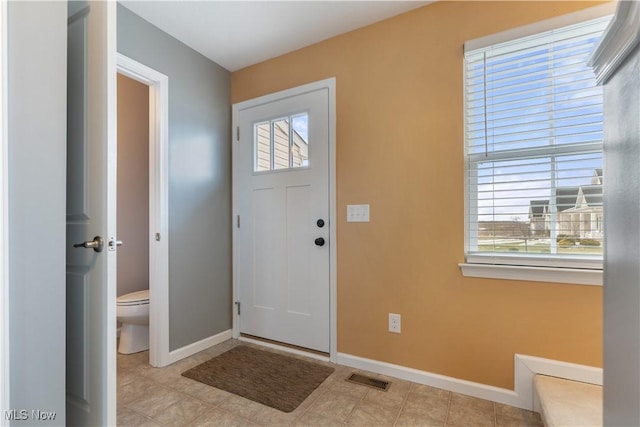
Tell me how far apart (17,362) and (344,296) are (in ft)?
5.50

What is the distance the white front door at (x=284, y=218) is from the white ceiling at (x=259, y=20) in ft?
1.29

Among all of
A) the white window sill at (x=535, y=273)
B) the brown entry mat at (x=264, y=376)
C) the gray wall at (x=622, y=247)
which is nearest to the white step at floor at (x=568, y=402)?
the white window sill at (x=535, y=273)

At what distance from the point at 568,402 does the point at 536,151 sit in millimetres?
1216

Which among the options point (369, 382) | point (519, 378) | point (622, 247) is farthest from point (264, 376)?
point (622, 247)

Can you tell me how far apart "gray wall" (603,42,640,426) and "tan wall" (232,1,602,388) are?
1.29 m

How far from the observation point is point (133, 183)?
9.59 ft

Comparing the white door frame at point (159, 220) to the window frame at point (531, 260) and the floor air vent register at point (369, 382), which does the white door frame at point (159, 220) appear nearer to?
the floor air vent register at point (369, 382)

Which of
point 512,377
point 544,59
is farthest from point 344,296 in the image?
point 544,59

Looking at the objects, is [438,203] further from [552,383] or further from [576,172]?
[552,383]

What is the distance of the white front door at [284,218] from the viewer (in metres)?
2.31

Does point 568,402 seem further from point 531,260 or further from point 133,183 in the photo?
point 133,183

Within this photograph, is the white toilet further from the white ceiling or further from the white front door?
the white ceiling

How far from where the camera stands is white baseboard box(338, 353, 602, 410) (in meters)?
1.55

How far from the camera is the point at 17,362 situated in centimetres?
96
